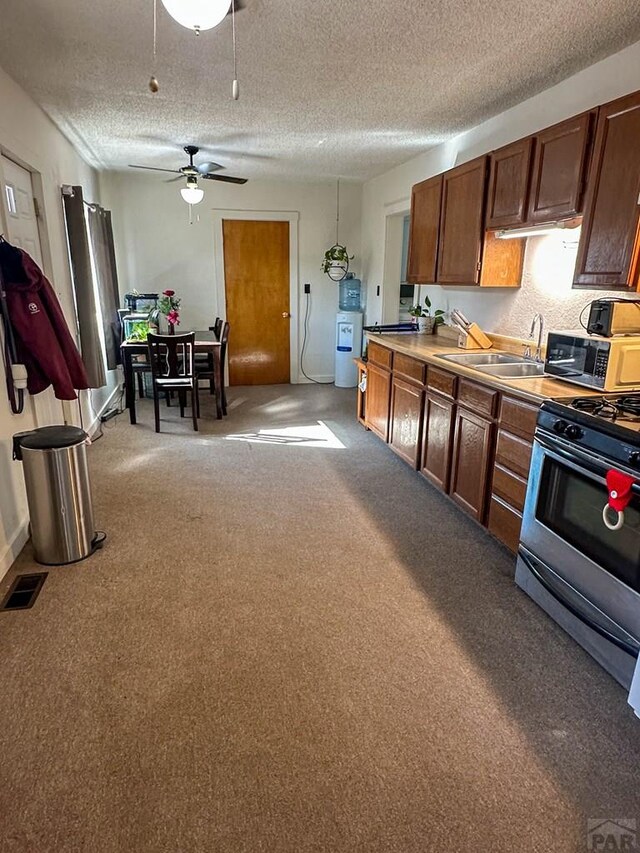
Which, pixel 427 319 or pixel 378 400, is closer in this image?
pixel 378 400

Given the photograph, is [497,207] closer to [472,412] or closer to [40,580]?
[472,412]

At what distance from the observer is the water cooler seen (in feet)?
20.4

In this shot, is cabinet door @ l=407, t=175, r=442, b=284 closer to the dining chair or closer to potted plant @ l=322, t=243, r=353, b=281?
the dining chair

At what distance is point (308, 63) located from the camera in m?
2.63

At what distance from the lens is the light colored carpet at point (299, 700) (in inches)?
54.4

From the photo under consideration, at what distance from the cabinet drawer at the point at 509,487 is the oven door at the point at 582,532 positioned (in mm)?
144

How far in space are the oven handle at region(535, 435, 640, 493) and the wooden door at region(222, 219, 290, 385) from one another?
488 centimetres

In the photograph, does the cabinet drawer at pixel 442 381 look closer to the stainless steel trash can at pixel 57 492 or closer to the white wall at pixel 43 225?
the stainless steel trash can at pixel 57 492

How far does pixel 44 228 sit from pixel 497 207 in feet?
10.0

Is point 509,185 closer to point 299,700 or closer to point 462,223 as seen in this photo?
point 462,223

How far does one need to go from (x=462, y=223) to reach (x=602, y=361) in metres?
1.64

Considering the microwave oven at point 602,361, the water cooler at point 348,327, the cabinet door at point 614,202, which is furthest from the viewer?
the water cooler at point 348,327

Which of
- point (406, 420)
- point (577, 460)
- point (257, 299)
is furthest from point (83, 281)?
point (577, 460)

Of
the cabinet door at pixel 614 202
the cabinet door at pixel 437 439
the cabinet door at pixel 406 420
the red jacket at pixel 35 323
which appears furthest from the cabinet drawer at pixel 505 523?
the red jacket at pixel 35 323
